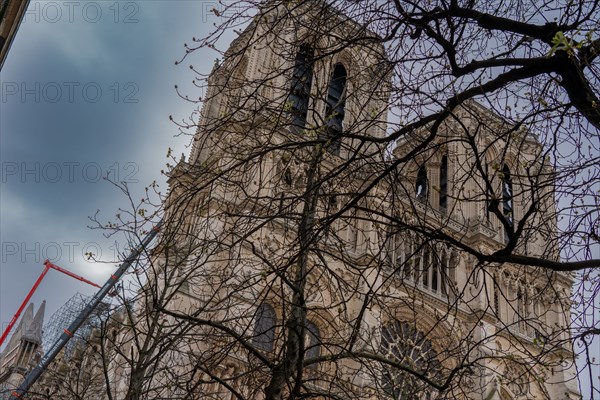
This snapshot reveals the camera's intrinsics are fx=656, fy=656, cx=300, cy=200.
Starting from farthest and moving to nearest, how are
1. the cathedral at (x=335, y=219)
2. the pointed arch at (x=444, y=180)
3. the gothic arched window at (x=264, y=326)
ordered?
the pointed arch at (x=444, y=180) → the gothic arched window at (x=264, y=326) → the cathedral at (x=335, y=219)

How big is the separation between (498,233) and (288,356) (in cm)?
2028

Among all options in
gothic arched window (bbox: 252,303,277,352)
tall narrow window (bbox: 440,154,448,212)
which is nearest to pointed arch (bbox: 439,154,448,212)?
tall narrow window (bbox: 440,154,448,212)

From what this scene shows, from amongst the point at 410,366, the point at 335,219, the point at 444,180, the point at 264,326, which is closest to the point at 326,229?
the point at 335,219

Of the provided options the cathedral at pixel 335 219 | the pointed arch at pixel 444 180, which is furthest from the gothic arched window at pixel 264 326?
the pointed arch at pixel 444 180

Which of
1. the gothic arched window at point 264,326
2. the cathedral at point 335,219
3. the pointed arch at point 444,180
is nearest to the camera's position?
the cathedral at point 335,219

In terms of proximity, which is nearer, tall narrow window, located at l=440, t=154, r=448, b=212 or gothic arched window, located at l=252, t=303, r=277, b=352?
gothic arched window, located at l=252, t=303, r=277, b=352

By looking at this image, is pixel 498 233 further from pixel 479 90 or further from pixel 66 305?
pixel 66 305

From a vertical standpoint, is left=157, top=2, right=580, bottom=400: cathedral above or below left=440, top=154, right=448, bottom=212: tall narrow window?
below

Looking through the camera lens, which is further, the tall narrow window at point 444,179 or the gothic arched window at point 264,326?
the tall narrow window at point 444,179

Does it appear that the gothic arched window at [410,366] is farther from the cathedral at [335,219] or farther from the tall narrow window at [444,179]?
the tall narrow window at [444,179]

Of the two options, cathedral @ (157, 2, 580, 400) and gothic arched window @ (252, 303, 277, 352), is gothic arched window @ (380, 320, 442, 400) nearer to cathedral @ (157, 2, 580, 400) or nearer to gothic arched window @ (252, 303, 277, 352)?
cathedral @ (157, 2, 580, 400)

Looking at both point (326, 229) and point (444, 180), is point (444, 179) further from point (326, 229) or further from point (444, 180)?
point (326, 229)

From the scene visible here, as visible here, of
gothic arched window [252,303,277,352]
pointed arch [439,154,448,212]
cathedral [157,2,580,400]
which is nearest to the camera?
cathedral [157,2,580,400]

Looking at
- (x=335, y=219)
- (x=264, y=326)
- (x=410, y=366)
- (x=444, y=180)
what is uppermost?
(x=444, y=180)
